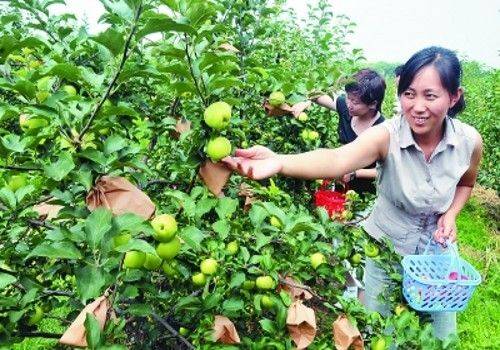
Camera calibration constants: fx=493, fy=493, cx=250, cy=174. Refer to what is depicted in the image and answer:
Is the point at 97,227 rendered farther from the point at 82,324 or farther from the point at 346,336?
the point at 346,336

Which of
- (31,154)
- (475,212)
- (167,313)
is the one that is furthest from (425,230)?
(475,212)

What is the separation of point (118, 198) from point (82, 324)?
0.81ft

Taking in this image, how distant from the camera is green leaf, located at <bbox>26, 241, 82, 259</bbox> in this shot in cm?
81

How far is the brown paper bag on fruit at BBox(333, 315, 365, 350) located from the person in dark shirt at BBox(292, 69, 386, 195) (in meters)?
1.49

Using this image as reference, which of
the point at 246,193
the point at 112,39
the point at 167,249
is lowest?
the point at 246,193

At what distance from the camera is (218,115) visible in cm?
107

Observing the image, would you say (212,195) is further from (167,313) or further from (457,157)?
(457,157)

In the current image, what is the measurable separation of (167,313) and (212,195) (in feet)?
1.08

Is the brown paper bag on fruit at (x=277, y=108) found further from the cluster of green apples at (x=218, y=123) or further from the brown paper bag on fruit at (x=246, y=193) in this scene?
the cluster of green apples at (x=218, y=123)

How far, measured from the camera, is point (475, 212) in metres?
5.06

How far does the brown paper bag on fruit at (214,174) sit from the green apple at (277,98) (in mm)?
668

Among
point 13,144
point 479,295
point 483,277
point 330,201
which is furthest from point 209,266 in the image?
point 483,277

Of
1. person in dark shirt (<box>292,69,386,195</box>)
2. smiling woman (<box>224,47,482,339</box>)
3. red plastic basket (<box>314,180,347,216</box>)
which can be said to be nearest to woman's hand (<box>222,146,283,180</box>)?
smiling woman (<box>224,47,482,339</box>)

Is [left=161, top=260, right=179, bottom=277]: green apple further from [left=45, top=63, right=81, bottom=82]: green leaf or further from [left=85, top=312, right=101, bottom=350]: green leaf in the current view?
[left=45, top=63, right=81, bottom=82]: green leaf
